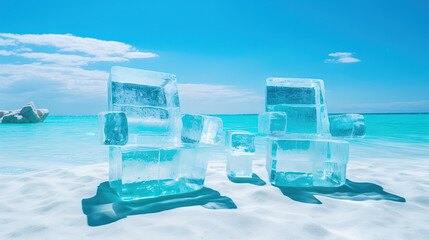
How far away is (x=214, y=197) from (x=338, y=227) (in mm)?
1148

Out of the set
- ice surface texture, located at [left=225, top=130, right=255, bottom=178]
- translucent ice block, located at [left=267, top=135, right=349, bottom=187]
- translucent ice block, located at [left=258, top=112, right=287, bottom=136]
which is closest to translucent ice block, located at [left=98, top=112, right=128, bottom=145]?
translucent ice block, located at [left=258, top=112, right=287, bottom=136]

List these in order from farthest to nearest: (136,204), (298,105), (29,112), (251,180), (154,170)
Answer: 1. (29,112)
2. (251,180)
3. (298,105)
4. (154,170)
5. (136,204)

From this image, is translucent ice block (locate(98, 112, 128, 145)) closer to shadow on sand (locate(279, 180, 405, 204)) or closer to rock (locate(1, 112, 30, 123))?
shadow on sand (locate(279, 180, 405, 204))

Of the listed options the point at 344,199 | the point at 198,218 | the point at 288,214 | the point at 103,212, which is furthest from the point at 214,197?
the point at 344,199

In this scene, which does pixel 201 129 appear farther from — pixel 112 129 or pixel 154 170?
pixel 112 129

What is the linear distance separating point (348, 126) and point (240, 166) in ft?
4.75

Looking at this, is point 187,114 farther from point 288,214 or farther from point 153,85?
point 288,214

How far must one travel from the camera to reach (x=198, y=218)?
2111 millimetres

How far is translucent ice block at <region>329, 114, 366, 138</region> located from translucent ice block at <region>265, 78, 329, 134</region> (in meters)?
0.15

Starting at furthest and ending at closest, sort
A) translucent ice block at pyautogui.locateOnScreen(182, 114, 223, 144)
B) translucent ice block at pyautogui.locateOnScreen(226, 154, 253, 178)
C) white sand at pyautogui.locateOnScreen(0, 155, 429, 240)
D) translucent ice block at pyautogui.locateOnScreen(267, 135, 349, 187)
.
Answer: translucent ice block at pyautogui.locateOnScreen(226, 154, 253, 178) → translucent ice block at pyautogui.locateOnScreen(267, 135, 349, 187) → translucent ice block at pyautogui.locateOnScreen(182, 114, 223, 144) → white sand at pyautogui.locateOnScreen(0, 155, 429, 240)

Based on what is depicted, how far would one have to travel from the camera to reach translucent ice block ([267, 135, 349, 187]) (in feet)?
10.0

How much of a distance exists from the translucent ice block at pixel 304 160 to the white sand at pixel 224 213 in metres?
0.17

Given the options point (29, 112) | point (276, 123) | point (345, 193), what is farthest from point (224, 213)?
point (29, 112)

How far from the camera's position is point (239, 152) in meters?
3.78
